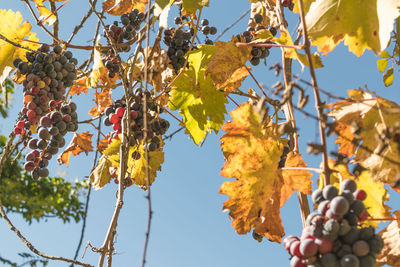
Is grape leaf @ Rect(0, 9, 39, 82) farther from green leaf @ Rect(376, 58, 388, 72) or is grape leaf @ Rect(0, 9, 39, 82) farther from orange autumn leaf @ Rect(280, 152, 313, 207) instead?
green leaf @ Rect(376, 58, 388, 72)

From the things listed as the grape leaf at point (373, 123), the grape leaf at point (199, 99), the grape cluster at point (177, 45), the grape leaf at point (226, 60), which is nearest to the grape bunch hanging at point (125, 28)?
the grape cluster at point (177, 45)

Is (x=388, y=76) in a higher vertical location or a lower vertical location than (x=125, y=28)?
lower

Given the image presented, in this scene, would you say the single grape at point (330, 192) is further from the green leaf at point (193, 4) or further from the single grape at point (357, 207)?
the green leaf at point (193, 4)

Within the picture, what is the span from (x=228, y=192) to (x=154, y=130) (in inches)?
24.5

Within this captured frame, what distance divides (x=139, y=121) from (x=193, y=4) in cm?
46

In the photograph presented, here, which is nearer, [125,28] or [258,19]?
[258,19]

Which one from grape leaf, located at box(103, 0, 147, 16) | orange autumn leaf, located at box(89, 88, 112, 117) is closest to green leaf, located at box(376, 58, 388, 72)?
→ grape leaf, located at box(103, 0, 147, 16)

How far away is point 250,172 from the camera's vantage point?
47.2 inches

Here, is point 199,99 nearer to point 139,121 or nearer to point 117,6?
point 139,121

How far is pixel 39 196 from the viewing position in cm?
970

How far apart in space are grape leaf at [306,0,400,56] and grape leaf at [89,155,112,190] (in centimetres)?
100

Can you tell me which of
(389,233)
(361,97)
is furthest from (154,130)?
(389,233)

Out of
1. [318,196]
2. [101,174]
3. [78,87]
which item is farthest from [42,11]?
[318,196]

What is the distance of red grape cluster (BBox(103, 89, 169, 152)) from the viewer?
1.67 m
